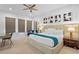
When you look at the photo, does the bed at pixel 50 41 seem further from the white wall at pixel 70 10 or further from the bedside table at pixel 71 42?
the white wall at pixel 70 10

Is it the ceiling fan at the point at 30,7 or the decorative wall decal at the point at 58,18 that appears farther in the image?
the decorative wall decal at the point at 58,18

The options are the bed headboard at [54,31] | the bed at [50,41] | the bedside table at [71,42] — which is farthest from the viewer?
the bed headboard at [54,31]

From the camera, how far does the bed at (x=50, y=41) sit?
113 inches

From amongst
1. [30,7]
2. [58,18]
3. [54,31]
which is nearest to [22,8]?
[30,7]

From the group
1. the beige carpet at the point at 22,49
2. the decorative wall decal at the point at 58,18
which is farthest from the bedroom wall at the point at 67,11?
the beige carpet at the point at 22,49

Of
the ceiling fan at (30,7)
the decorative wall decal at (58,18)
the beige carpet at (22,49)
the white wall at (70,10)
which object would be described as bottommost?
the beige carpet at (22,49)

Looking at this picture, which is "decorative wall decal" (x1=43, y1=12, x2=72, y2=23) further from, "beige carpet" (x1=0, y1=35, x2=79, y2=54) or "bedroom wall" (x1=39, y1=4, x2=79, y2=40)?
"beige carpet" (x1=0, y1=35, x2=79, y2=54)

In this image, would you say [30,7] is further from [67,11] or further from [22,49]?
[22,49]

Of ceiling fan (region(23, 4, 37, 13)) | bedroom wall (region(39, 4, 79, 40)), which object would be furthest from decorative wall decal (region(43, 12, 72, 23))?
ceiling fan (region(23, 4, 37, 13))

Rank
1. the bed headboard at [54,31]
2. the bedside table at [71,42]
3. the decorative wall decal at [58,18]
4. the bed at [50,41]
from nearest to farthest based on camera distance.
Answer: the bed at [50,41] < the decorative wall decal at [58,18] < the bedside table at [71,42] < the bed headboard at [54,31]

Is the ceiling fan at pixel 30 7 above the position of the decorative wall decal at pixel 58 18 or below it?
above

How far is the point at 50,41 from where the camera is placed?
2971mm
